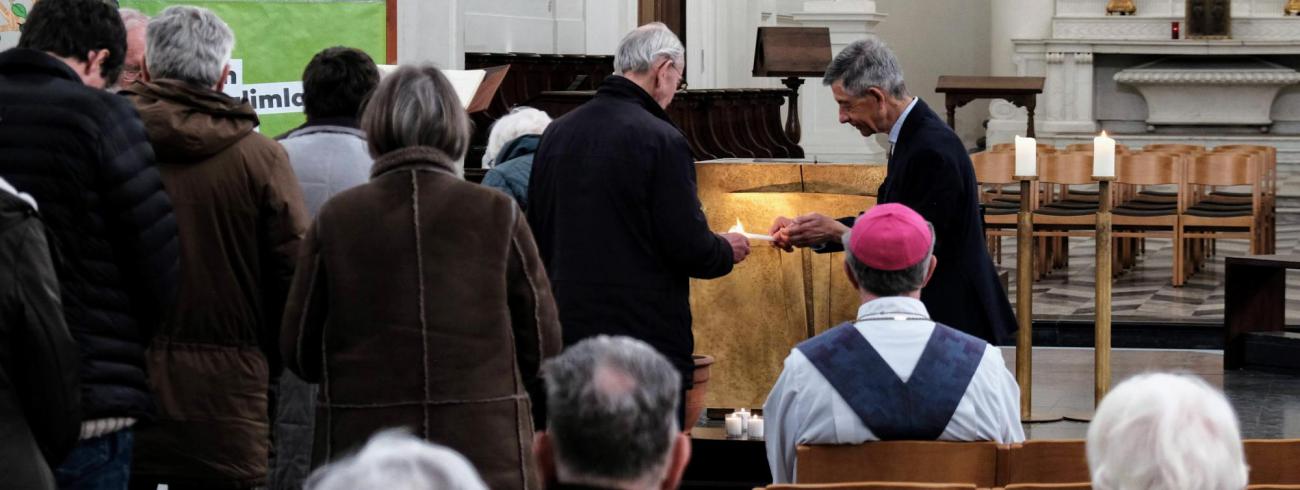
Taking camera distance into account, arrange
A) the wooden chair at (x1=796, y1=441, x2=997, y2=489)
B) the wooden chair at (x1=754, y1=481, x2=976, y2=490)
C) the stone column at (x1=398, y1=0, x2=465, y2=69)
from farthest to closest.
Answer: the stone column at (x1=398, y1=0, x2=465, y2=69) < the wooden chair at (x1=796, y1=441, x2=997, y2=489) < the wooden chair at (x1=754, y1=481, x2=976, y2=490)

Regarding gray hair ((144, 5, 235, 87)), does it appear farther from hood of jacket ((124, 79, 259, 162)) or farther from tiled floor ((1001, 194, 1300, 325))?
tiled floor ((1001, 194, 1300, 325))

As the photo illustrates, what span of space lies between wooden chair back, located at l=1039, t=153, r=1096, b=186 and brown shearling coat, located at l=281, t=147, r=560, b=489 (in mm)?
8911

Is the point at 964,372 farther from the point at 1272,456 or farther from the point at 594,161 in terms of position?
the point at 594,161

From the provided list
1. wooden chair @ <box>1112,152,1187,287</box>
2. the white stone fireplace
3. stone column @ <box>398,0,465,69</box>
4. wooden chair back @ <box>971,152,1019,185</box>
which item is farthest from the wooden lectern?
the white stone fireplace

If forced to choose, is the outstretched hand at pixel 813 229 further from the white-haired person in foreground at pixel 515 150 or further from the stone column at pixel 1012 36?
the stone column at pixel 1012 36

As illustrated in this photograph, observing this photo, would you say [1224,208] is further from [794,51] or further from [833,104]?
[833,104]

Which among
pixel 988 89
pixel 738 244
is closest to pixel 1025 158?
pixel 738 244

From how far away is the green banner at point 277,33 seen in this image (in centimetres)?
544

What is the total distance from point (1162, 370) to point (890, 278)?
180 inches

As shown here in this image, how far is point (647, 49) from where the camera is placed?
4082mm

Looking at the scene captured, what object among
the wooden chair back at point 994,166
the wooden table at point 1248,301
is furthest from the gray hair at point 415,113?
the wooden chair back at point 994,166

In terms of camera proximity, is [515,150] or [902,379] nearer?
[902,379]

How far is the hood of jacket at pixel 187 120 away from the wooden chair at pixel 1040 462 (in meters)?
1.57

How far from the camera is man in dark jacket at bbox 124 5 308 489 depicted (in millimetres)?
3477
